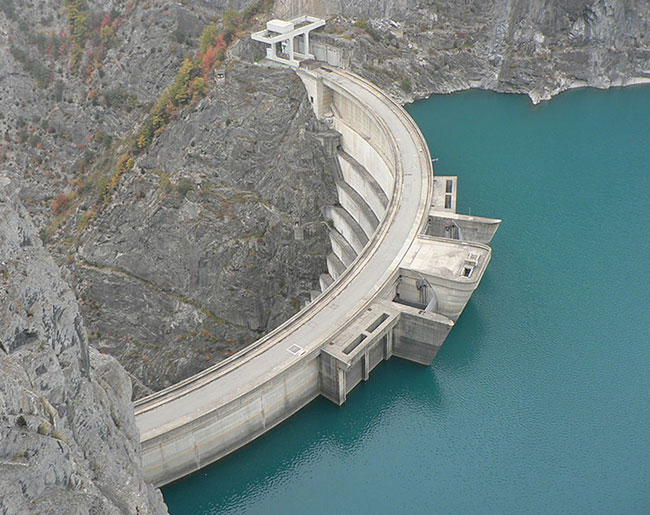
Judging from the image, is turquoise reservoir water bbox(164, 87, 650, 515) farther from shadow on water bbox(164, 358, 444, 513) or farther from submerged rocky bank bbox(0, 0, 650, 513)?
submerged rocky bank bbox(0, 0, 650, 513)

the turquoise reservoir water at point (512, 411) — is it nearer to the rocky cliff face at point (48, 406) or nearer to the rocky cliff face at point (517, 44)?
the rocky cliff face at point (48, 406)

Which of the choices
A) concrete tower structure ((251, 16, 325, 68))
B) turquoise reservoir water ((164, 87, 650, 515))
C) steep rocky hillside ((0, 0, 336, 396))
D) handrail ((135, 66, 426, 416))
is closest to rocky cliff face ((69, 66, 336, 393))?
steep rocky hillside ((0, 0, 336, 396))

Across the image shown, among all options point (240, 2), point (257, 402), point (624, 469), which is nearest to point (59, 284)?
point (257, 402)

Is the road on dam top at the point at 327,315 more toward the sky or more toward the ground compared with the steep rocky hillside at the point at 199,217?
more toward the sky

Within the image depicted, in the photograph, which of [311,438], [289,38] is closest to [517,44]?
[289,38]

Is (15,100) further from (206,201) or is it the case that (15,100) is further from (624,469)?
(624,469)

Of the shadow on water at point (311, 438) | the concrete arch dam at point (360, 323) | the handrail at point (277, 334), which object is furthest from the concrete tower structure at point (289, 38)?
the shadow on water at point (311, 438)
